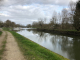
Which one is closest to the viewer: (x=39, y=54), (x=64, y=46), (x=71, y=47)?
(x=39, y=54)

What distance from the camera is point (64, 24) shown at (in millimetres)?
33438

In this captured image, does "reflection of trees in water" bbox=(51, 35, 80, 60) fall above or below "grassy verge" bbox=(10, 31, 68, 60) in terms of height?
below

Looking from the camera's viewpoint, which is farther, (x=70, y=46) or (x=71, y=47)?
(x=70, y=46)

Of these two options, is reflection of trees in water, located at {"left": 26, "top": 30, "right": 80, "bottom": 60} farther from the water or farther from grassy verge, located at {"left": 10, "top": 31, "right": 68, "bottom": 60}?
grassy verge, located at {"left": 10, "top": 31, "right": 68, "bottom": 60}

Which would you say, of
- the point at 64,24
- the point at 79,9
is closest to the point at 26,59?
the point at 79,9

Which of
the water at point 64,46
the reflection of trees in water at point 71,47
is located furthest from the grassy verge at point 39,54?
the reflection of trees in water at point 71,47

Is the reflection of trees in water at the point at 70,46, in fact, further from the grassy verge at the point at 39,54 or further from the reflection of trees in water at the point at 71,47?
the grassy verge at the point at 39,54

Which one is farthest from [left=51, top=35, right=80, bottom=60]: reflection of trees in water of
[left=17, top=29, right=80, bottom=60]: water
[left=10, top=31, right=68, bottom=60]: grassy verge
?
[left=10, top=31, right=68, bottom=60]: grassy verge

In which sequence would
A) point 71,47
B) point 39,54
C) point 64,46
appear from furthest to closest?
point 64,46, point 71,47, point 39,54

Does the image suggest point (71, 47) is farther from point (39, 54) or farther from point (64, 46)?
point (39, 54)

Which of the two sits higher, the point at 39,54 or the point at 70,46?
the point at 39,54

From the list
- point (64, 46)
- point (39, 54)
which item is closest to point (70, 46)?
point (64, 46)

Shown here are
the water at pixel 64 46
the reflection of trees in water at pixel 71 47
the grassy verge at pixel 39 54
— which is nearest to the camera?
the grassy verge at pixel 39 54

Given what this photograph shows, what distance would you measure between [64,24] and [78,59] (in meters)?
29.2
